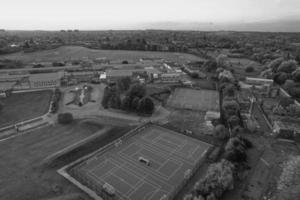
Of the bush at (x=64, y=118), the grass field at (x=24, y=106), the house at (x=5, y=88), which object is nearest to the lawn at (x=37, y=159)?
the bush at (x=64, y=118)

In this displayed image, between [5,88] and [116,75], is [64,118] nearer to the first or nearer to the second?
[116,75]

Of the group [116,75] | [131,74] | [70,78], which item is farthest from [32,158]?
[131,74]

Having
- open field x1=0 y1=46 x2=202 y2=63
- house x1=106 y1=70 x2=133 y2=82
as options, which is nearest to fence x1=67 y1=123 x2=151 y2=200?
house x1=106 y1=70 x2=133 y2=82

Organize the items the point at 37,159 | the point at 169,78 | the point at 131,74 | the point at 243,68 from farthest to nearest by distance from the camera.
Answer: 1. the point at 243,68
2. the point at 131,74
3. the point at 169,78
4. the point at 37,159

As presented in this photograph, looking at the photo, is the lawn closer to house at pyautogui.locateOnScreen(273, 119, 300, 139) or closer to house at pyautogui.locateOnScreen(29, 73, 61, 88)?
house at pyautogui.locateOnScreen(29, 73, 61, 88)

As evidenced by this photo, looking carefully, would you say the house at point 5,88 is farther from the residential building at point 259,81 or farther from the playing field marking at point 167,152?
the residential building at point 259,81
